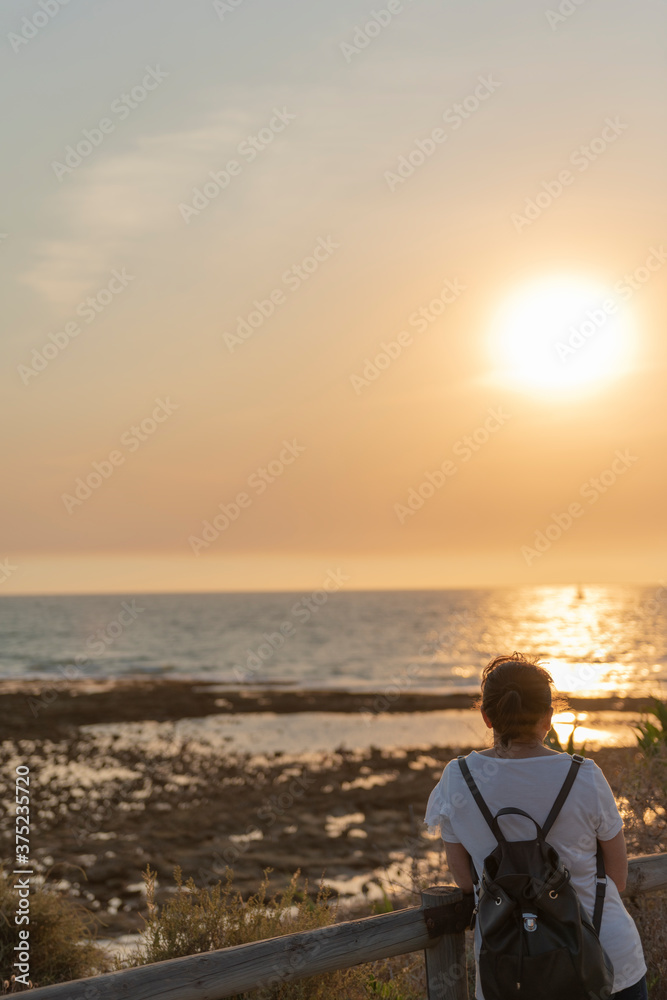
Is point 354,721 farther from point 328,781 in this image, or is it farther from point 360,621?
point 360,621

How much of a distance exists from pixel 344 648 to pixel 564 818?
2445 inches

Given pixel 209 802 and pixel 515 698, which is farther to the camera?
pixel 209 802

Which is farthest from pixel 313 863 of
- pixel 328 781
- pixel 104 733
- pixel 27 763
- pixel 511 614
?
pixel 511 614

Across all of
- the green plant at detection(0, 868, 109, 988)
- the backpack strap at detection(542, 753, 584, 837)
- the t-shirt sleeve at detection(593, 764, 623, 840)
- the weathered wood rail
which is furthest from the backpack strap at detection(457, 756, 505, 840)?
the green plant at detection(0, 868, 109, 988)

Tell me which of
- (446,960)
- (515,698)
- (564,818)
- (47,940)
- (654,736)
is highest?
(654,736)

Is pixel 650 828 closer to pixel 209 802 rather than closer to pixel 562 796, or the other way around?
pixel 562 796

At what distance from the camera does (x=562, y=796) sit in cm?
252

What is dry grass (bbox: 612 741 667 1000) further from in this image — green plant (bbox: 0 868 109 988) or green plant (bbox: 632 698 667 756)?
green plant (bbox: 0 868 109 988)

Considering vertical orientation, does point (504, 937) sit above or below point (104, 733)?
below

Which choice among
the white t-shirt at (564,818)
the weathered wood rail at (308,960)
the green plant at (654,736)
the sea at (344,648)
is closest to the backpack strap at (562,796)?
the white t-shirt at (564,818)

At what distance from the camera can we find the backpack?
91.5 inches

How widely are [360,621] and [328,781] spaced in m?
78.8

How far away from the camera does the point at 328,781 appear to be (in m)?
17.1

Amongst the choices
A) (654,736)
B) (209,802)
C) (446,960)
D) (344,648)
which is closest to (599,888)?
(446,960)
